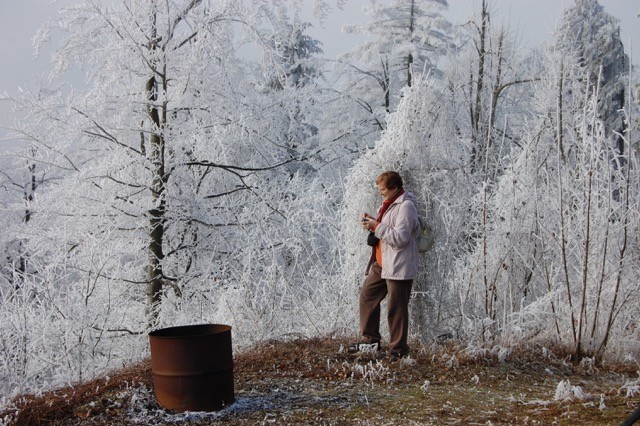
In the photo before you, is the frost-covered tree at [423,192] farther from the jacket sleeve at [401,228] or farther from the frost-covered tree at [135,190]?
the frost-covered tree at [135,190]

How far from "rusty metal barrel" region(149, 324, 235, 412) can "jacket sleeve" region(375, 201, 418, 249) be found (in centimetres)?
198

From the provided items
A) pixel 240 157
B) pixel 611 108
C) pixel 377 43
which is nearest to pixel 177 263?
pixel 240 157

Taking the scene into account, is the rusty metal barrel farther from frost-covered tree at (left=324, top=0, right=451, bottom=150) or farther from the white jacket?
frost-covered tree at (left=324, top=0, right=451, bottom=150)

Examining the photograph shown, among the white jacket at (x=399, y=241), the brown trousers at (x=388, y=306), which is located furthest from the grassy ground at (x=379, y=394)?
the white jacket at (x=399, y=241)

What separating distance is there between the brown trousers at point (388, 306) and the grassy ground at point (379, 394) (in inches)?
10.1

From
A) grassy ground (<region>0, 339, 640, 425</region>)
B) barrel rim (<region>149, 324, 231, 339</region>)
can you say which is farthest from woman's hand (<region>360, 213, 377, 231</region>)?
barrel rim (<region>149, 324, 231, 339</region>)

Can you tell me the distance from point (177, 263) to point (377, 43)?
510 inches

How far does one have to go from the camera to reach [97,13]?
8.43 meters

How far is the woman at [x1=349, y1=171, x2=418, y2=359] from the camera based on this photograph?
5938mm

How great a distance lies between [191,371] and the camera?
14.7 ft

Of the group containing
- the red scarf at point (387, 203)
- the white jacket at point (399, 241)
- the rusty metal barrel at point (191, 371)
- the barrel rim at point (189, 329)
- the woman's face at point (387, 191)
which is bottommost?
the rusty metal barrel at point (191, 371)

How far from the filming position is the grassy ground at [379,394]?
4375 millimetres

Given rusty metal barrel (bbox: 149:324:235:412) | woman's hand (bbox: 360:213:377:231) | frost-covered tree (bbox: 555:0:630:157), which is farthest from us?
frost-covered tree (bbox: 555:0:630:157)

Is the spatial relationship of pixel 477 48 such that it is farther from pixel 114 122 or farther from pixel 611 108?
pixel 114 122
